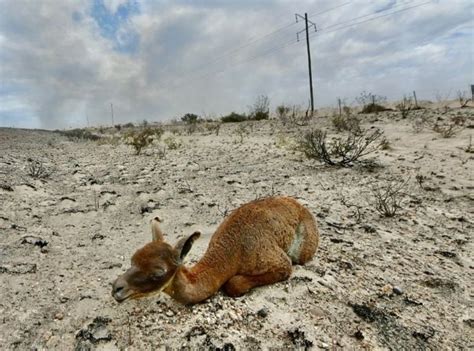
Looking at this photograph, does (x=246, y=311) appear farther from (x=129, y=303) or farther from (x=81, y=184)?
(x=81, y=184)

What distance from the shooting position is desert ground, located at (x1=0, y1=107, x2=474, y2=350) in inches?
114

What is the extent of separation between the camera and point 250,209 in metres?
3.61

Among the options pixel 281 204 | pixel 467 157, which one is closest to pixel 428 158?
pixel 467 157

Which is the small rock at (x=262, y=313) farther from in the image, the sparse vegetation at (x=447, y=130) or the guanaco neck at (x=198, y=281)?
the sparse vegetation at (x=447, y=130)

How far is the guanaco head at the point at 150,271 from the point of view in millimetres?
2580

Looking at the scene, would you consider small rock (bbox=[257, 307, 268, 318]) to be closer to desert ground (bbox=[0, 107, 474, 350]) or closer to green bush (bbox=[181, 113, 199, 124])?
desert ground (bbox=[0, 107, 474, 350])

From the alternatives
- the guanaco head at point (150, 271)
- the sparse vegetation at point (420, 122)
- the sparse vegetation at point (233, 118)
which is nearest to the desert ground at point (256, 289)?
the guanaco head at point (150, 271)

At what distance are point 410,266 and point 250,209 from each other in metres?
1.90

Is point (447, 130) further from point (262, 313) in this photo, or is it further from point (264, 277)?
point (262, 313)

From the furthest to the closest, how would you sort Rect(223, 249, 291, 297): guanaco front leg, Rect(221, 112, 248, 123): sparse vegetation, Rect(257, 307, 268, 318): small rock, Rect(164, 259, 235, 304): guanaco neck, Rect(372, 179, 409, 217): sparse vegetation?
Rect(221, 112, 248, 123): sparse vegetation < Rect(372, 179, 409, 217): sparse vegetation < Rect(223, 249, 291, 297): guanaco front leg < Rect(257, 307, 268, 318): small rock < Rect(164, 259, 235, 304): guanaco neck

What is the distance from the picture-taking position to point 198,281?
3.02 metres

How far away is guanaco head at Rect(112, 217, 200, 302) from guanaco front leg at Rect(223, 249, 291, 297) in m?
0.62

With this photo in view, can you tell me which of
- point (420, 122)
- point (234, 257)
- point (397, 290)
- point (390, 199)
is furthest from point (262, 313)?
point (420, 122)

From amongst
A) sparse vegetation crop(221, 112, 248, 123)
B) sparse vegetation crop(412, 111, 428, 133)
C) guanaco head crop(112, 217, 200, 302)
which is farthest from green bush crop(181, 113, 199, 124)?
guanaco head crop(112, 217, 200, 302)
